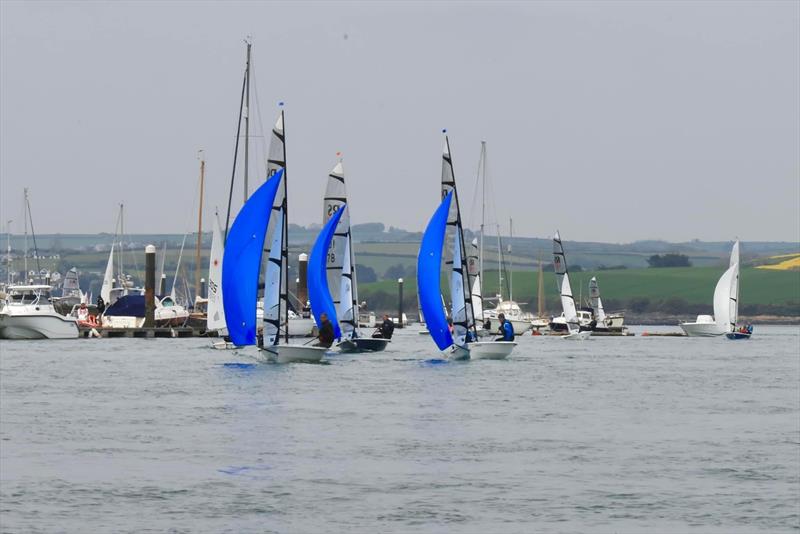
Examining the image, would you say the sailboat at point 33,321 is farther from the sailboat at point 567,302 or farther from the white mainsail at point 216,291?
the sailboat at point 567,302

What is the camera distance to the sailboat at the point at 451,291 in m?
55.0

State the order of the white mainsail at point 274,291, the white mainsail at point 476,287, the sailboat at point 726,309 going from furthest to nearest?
the sailboat at point 726,309, the white mainsail at point 476,287, the white mainsail at point 274,291

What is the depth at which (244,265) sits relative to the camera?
48.8 metres

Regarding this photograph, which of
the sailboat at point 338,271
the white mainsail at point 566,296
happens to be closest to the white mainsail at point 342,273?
the sailboat at point 338,271

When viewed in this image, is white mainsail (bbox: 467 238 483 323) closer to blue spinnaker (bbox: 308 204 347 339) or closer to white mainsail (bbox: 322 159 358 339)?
white mainsail (bbox: 322 159 358 339)

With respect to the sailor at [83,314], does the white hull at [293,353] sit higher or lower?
lower

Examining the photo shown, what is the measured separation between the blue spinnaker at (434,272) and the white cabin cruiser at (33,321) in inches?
1153

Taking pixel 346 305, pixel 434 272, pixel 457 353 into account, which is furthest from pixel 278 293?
pixel 346 305

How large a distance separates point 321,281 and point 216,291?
10.0m

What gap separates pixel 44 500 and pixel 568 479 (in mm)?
8205

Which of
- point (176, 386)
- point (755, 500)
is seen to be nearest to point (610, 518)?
point (755, 500)

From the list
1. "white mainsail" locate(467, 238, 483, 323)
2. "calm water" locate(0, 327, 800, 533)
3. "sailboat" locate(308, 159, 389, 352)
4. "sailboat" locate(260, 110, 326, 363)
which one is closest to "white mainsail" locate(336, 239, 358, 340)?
"sailboat" locate(308, 159, 389, 352)

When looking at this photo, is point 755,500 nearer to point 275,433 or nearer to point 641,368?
point 275,433

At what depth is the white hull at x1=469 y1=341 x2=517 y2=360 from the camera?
56162 mm
